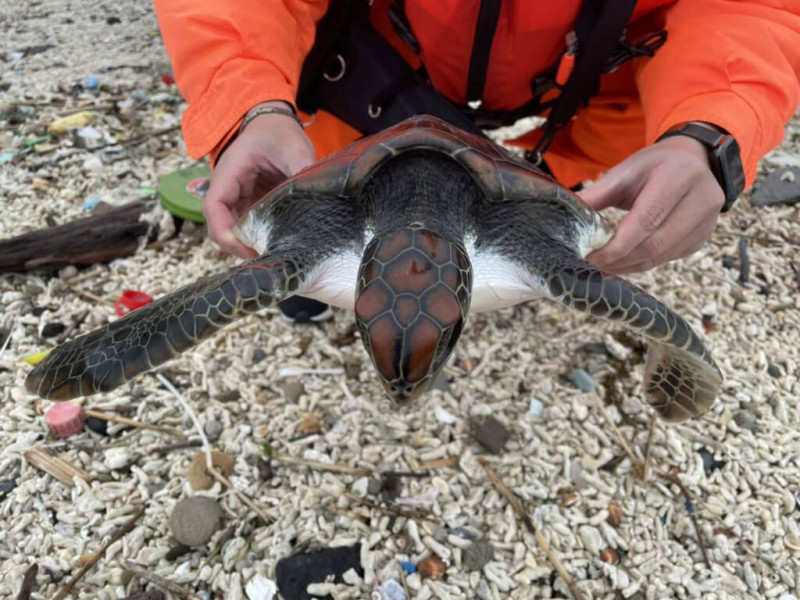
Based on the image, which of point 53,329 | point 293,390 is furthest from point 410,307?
point 53,329

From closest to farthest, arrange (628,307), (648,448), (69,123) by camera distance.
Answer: (628,307) → (648,448) → (69,123)

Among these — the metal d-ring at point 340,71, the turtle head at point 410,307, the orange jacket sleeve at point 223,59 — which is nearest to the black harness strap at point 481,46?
the metal d-ring at point 340,71

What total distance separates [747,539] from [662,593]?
0.31 metres

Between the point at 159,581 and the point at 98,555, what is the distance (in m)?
0.18

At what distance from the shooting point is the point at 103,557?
136cm

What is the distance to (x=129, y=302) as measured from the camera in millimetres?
2012

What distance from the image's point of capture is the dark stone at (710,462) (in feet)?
5.38

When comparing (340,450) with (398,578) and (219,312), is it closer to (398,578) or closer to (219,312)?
(398,578)

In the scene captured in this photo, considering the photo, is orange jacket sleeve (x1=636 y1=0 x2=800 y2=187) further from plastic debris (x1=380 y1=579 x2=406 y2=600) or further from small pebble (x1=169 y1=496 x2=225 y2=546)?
small pebble (x1=169 y1=496 x2=225 y2=546)

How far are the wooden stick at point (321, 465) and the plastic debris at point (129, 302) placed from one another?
83 centimetres

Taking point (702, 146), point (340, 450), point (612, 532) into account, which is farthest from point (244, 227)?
point (612, 532)

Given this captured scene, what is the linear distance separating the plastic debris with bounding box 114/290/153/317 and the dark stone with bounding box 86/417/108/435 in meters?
0.47

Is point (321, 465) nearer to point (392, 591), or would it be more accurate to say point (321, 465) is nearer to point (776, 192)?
point (392, 591)

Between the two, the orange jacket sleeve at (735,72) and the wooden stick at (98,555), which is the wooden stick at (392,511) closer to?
the wooden stick at (98,555)
